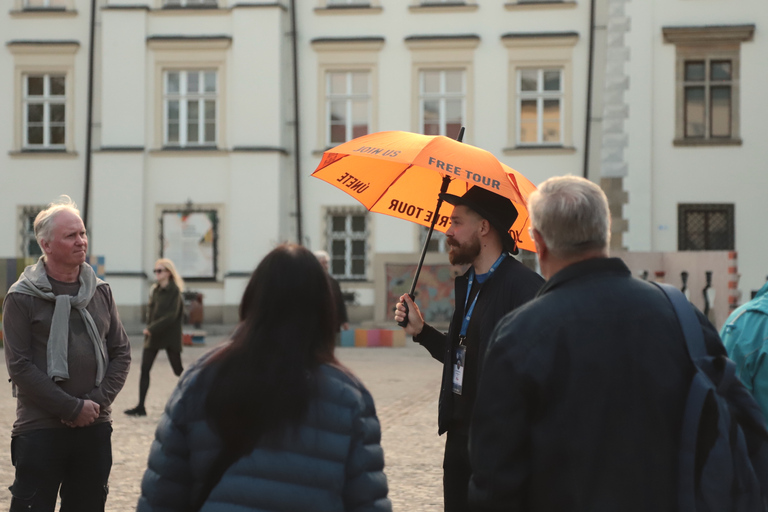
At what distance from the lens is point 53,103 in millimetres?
26203

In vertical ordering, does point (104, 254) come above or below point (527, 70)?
below

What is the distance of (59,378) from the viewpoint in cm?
435

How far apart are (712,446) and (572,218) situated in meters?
0.69

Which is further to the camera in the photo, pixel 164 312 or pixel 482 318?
pixel 164 312

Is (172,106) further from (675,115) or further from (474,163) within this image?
(474,163)

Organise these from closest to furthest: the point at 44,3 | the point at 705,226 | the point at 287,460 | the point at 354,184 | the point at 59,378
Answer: the point at 287,460 → the point at 59,378 → the point at 354,184 → the point at 705,226 → the point at 44,3

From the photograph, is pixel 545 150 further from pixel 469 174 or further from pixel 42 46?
pixel 469 174

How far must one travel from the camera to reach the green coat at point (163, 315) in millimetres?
11195

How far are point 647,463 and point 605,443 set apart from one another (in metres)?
0.12

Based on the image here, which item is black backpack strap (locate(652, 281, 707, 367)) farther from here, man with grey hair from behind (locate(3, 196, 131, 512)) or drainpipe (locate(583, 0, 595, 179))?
drainpipe (locate(583, 0, 595, 179))

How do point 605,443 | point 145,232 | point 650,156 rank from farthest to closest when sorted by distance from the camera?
1. point 145,232
2. point 650,156
3. point 605,443

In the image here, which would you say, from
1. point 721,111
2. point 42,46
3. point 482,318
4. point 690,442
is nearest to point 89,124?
point 42,46

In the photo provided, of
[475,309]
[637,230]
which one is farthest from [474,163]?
[637,230]

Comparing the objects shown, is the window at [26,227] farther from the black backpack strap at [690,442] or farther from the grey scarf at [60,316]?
the black backpack strap at [690,442]
